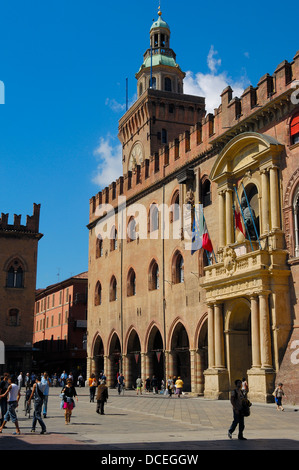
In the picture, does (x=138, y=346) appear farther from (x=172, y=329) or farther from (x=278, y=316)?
(x=278, y=316)

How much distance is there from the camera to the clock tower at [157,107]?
Result: 46.0 m

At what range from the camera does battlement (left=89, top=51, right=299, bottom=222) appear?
2662cm

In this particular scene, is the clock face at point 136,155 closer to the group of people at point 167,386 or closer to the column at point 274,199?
the group of people at point 167,386

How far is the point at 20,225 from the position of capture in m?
54.6

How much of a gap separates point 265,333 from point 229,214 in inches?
280

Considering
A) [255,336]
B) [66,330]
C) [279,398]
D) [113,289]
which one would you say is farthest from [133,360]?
[66,330]

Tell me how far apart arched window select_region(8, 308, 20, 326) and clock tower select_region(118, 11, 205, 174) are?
16.2 m

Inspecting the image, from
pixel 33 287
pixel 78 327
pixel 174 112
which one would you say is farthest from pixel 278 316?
pixel 78 327

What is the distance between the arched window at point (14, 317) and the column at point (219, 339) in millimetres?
28164

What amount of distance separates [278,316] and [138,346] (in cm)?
1842

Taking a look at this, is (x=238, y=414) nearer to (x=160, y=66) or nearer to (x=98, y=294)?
(x=98, y=294)

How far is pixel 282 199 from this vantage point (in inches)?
1027

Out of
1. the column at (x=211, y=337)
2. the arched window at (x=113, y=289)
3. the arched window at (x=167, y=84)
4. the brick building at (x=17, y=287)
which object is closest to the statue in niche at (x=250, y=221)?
the column at (x=211, y=337)

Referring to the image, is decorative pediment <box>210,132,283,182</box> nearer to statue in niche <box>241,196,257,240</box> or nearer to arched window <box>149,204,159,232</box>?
statue in niche <box>241,196,257,240</box>
